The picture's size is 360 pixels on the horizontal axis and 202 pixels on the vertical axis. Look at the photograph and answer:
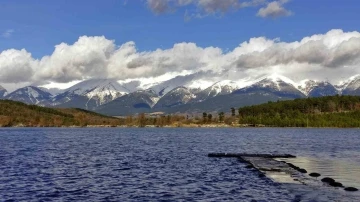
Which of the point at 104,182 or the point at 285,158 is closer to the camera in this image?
the point at 104,182

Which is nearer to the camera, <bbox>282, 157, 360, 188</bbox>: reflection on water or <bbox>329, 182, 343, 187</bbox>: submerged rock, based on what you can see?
<bbox>329, 182, 343, 187</bbox>: submerged rock

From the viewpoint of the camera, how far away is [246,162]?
3698 inches

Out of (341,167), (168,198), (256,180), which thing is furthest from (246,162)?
(168,198)

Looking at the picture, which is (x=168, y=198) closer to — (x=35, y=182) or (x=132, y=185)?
(x=132, y=185)

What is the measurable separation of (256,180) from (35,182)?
3329 cm

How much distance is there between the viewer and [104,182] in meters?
62.9

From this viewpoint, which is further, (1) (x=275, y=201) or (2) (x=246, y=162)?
(2) (x=246, y=162)

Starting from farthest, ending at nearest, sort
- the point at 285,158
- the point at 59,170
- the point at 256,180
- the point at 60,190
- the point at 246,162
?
the point at 285,158 < the point at 246,162 < the point at 59,170 < the point at 256,180 < the point at 60,190

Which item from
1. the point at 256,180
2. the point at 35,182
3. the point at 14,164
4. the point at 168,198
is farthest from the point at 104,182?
the point at 14,164

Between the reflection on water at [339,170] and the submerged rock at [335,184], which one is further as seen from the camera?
the reflection on water at [339,170]

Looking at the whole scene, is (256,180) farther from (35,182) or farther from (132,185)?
(35,182)

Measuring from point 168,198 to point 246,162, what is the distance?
46.1 m

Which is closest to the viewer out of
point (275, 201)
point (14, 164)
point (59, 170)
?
point (275, 201)

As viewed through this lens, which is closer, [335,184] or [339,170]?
[335,184]
